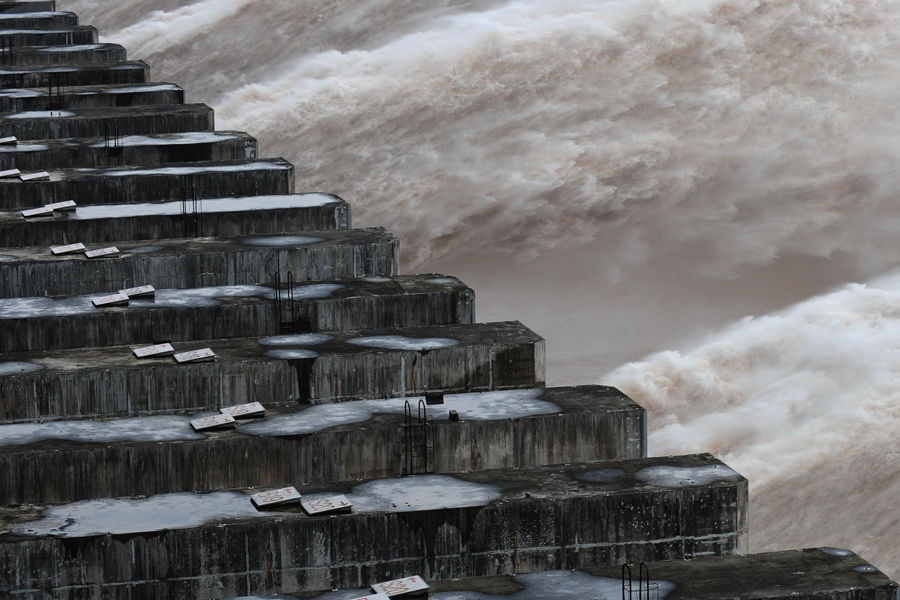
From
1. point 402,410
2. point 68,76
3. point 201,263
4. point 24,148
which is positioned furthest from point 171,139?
point 402,410

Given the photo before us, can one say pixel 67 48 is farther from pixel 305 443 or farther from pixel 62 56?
pixel 305 443

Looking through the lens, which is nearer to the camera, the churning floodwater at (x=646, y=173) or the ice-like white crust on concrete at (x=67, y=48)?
the churning floodwater at (x=646, y=173)

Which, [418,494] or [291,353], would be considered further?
[291,353]

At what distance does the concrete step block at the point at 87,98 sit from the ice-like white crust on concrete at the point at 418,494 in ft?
75.7

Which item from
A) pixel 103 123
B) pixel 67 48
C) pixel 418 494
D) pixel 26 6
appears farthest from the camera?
pixel 26 6

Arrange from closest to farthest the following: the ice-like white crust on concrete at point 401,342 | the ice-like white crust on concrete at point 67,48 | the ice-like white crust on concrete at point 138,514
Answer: the ice-like white crust on concrete at point 138,514 → the ice-like white crust on concrete at point 401,342 → the ice-like white crust on concrete at point 67,48

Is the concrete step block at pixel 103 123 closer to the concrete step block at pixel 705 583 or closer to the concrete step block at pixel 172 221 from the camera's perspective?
the concrete step block at pixel 172 221

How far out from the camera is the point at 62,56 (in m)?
43.1

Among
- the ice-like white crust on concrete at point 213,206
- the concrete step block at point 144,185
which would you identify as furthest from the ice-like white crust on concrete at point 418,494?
the concrete step block at point 144,185

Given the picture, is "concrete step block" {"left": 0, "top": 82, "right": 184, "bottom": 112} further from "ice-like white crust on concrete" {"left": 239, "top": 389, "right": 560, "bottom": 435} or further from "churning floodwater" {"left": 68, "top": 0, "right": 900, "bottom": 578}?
"ice-like white crust on concrete" {"left": 239, "top": 389, "right": 560, "bottom": 435}

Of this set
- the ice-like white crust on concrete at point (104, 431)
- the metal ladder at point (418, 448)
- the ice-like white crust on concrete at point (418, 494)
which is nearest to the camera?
the ice-like white crust on concrete at point (418, 494)

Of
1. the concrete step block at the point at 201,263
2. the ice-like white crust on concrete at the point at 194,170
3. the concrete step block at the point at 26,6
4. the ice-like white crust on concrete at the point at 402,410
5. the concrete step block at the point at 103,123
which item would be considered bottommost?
the ice-like white crust on concrete at the point at 402,410

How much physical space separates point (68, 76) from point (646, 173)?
54.3 ft

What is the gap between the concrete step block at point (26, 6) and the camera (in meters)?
52.9
